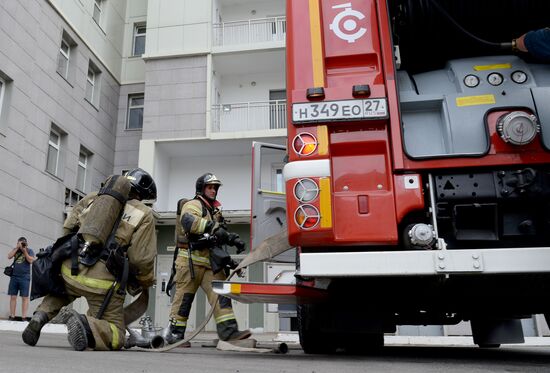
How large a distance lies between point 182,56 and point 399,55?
13773 millimetres

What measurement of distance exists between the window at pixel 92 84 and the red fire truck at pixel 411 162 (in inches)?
587

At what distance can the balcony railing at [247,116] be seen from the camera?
618 inches

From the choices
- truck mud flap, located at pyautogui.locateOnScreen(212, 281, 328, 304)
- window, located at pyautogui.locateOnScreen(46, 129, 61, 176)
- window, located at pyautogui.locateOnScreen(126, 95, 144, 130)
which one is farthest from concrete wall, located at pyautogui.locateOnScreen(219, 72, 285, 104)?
truck mud flap, located at pyautogui.locateOnScreen(212, 281, 328, 304)

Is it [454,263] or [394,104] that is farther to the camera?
[394,104]

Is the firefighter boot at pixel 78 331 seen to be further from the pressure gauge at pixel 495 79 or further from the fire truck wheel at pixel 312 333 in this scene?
the pressure gauge at pixel 495 79

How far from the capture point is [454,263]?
2695mm

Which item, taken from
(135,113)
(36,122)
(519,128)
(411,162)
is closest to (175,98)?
(135,113)

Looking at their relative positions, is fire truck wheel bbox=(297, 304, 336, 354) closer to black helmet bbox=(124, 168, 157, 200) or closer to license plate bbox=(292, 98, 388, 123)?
license plate bbox=(292, 98, 388, 123)

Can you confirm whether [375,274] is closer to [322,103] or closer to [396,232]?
[396,232]

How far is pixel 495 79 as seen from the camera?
321cm

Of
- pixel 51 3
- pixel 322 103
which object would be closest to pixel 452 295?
pixel 322 103

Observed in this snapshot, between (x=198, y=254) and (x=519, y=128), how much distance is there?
10.6ft

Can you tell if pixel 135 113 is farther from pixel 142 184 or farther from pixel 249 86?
pixel 142 184

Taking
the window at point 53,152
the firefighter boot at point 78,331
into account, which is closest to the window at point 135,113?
the window at point 53,152
